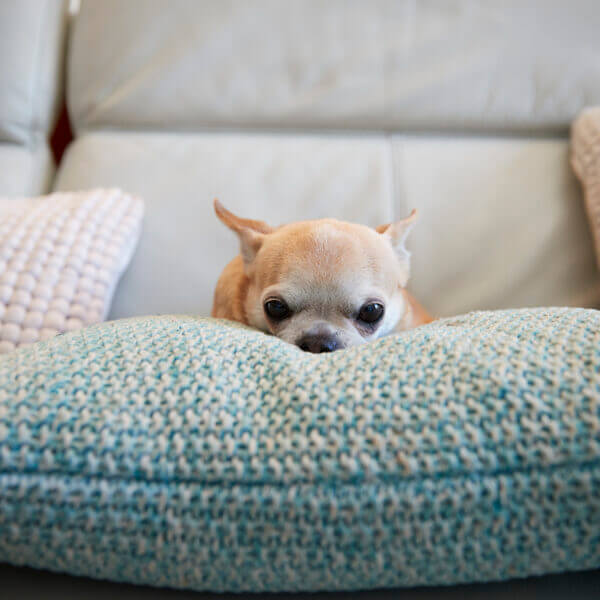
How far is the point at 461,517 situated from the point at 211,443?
0.99ft

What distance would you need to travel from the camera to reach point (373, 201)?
157 cm

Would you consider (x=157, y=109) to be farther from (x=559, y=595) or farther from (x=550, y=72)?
(x=559, y=595)

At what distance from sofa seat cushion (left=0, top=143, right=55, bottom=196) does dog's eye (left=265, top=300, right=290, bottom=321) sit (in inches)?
41.2

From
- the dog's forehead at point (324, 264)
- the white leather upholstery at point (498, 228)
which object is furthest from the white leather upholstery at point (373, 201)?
the dog's forehead at point (324, 264)

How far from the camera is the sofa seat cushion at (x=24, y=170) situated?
159 cm

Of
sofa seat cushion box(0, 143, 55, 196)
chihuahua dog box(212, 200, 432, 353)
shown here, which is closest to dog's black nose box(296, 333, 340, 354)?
chihuahua dog box(212, 200, 432, 353)

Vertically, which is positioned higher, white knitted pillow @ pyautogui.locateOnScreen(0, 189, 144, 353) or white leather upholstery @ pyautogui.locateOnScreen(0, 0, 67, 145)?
white leather upholstery @ pyautogui.locateOnScreen(0, 0, 67, 145)

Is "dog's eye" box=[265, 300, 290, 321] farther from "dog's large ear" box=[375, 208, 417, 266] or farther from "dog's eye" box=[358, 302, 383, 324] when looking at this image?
"dog's large ear" box=[375, 208, 417, 266]

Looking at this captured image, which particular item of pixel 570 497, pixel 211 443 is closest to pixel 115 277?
pixel 211 443

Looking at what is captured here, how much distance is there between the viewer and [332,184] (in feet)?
5.16

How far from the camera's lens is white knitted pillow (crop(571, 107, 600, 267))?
4.38ft

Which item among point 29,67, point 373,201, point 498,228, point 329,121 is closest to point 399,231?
point 373,201

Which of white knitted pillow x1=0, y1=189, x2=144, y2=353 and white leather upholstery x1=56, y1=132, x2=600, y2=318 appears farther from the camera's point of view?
white leather upholstery x1=56, y1=132, x2=600, y2=318

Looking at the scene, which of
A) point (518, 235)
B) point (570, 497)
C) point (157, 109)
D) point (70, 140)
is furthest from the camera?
point (70, 140)
